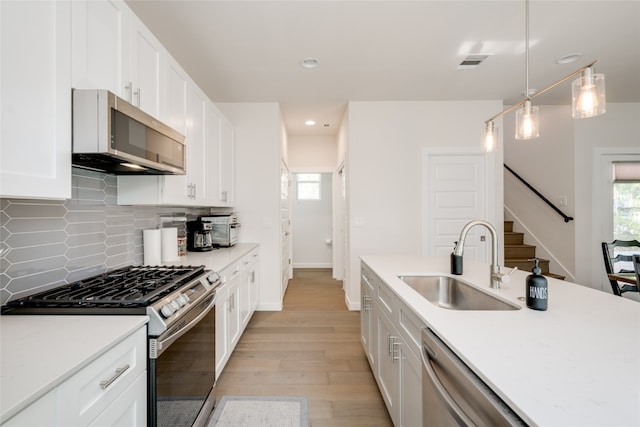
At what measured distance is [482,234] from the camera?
3807mm

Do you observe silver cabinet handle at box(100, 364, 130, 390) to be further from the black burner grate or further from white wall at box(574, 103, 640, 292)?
white wall at box(574, 103, 640, 292)

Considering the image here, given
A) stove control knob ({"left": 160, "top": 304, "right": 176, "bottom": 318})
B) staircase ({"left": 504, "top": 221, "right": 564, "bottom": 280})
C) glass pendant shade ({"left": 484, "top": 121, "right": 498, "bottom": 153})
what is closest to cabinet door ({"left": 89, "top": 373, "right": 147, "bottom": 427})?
stove control knob ({"left": 160, "top": 304, "right": 176, "bottom": 318})

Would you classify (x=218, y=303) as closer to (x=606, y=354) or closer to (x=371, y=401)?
(x=371, y=401)

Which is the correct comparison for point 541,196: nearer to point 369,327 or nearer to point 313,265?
point 369,327

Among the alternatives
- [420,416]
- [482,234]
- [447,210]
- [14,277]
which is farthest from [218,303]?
[482,234]

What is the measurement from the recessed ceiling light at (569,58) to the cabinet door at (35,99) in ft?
12.4

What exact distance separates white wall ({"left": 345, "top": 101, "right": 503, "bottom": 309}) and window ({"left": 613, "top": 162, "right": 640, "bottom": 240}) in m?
1.78

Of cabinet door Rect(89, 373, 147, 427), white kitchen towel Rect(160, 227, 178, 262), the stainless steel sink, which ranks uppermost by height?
white kitchen towel Rect(160, 227, 178, 262)

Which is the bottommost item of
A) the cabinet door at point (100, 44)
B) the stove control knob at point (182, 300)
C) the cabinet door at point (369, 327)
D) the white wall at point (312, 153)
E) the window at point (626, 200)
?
the cabinet door at point (369, 327)

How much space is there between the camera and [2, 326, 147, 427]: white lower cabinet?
0.71 m


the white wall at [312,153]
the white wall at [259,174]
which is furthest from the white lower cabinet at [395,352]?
the white wall at [312,153]

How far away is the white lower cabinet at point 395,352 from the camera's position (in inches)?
48.6

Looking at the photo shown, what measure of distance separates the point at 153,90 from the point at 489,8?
2375 millimetres

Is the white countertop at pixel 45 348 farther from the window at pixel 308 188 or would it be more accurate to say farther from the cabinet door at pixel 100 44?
the window at pixel 308 188
